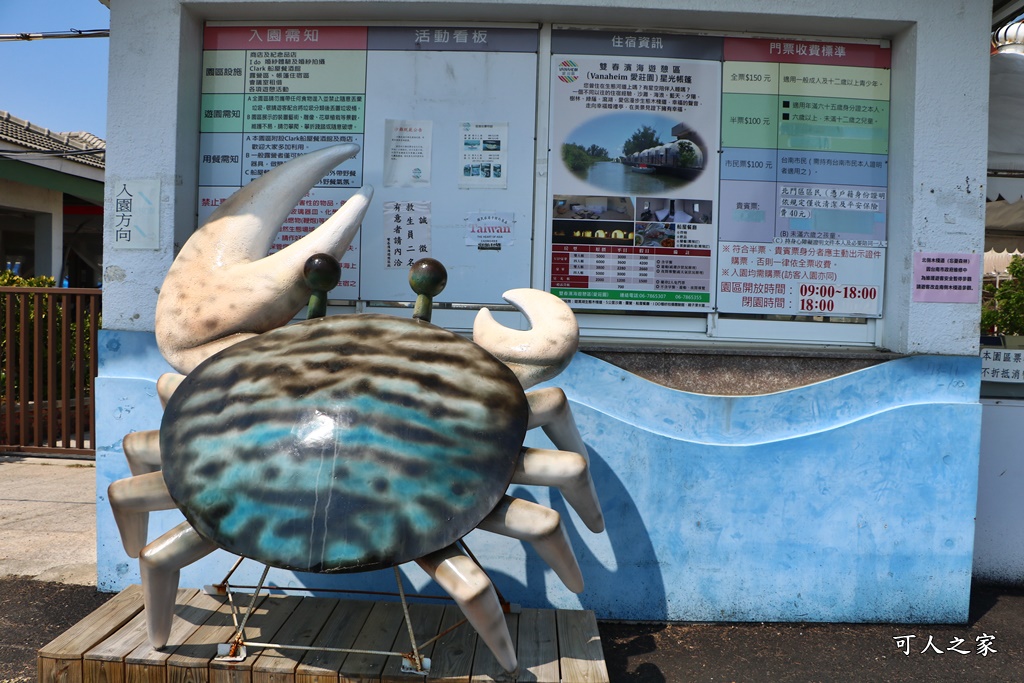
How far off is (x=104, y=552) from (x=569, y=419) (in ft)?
8.66

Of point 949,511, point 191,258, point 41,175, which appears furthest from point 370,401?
point 41,175

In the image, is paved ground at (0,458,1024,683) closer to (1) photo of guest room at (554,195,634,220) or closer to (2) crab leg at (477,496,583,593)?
(2) crab leg at (477,496,583,593)

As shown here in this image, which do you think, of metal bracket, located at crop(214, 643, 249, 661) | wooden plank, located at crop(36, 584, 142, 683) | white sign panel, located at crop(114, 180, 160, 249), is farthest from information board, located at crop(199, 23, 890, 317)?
metal bracket, located at crop(214, 643, 249, 661)

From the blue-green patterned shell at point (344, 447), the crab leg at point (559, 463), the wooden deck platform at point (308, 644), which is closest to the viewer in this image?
the blue-green patterned shell at point (344, 447)

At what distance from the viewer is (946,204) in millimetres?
3947

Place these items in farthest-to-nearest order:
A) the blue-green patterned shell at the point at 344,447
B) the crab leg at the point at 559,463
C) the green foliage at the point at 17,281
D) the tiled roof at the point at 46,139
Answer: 1. the tiled roof at the point at 46,139
2. the green foliage at the point at 17,281
3. the crab leg at the point at 559,463
4. the blue-green patterned shell at the point at 344,447

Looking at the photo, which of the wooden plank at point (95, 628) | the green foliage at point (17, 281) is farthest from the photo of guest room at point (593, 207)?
the green foliage at point (17, 281)

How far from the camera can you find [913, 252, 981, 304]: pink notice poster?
394cm

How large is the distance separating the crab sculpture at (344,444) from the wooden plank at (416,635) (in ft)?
1.25

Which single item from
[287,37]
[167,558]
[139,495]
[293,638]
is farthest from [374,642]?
[287,37]

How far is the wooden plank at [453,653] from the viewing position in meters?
2.51

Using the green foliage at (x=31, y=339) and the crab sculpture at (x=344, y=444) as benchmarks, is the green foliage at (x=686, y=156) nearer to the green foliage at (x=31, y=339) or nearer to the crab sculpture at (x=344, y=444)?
the crab sculpture at (x=344, y=444)

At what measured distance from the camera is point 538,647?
110 inches

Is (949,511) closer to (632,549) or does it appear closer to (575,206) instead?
(632,549)
